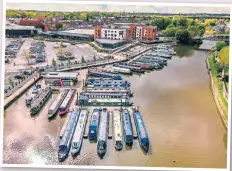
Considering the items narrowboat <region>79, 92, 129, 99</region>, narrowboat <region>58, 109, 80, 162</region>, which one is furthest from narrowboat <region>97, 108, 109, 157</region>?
narrowboat <region>58, 109, 80, 162</region>

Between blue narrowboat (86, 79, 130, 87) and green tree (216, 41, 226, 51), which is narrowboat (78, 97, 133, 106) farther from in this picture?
green tree (216, 41, 226, 51)

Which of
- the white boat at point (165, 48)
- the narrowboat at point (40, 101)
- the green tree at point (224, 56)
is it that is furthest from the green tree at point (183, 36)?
the narrowboat at point (40, 101)

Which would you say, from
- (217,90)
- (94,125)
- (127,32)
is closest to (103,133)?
(94,125)

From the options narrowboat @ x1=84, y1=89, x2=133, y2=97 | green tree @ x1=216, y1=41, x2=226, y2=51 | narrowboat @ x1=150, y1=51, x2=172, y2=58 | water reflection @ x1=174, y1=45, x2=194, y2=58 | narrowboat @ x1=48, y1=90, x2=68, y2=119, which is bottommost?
narrowboat @ x1=48, y1=90, x2=68, y2=119

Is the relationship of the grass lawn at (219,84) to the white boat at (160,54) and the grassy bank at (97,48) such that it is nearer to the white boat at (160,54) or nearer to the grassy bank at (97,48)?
the white boat at (160,54)

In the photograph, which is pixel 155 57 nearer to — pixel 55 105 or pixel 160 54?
pixel 160 54

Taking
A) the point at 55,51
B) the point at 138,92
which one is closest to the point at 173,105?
the point at 138,92
